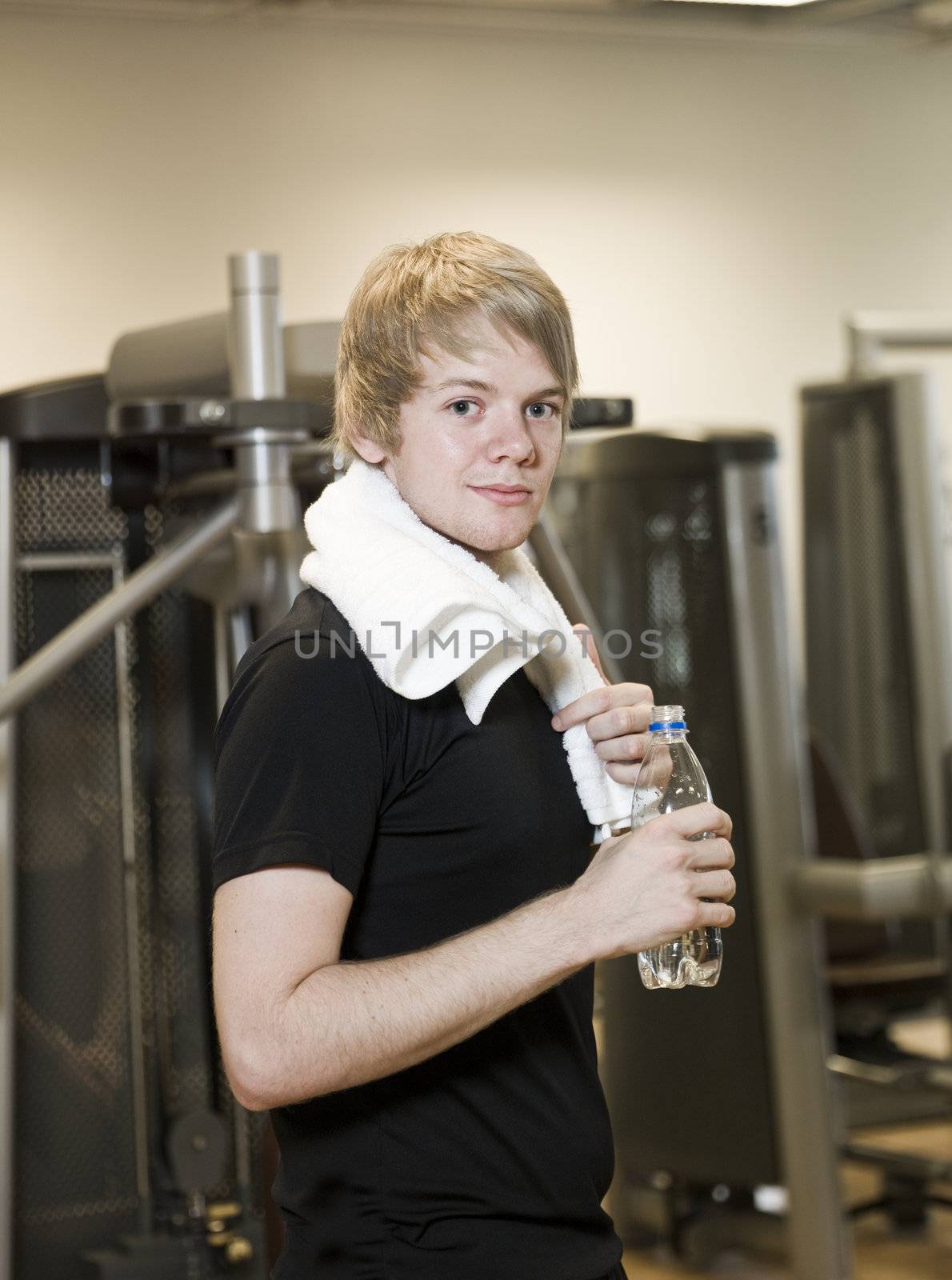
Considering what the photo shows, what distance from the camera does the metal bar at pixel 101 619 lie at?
83.0 inches

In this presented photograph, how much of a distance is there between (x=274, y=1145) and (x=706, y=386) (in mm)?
2711

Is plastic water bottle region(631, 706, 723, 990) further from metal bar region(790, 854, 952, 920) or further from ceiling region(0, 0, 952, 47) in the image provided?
ceiling region(0, 0, 952, 47)

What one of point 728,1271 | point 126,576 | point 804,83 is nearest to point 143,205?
point 126,576

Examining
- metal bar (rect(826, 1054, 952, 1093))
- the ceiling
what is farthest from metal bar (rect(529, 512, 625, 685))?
the ceiling

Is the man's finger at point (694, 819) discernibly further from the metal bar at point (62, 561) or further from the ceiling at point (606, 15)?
the ceiling at point (606, 15)

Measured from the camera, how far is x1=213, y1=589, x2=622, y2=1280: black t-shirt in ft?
3.52

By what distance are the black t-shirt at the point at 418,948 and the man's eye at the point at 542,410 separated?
22 centimetres

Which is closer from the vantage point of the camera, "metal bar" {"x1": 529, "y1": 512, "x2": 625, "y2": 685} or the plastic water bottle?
the plastic water bottle

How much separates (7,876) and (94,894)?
211 millimetres

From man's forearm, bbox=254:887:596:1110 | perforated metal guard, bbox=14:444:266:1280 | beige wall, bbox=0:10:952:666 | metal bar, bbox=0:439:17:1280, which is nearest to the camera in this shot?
man's forearm, bbox=254:887:596:1110

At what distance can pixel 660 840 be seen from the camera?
108 centimetres

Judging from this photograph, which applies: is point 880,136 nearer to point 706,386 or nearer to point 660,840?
point 706,386

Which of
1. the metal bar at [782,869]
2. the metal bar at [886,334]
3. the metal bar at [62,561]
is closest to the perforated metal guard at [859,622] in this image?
the metal bar at [886,334]

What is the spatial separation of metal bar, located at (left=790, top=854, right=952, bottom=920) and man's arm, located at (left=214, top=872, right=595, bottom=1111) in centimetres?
184
